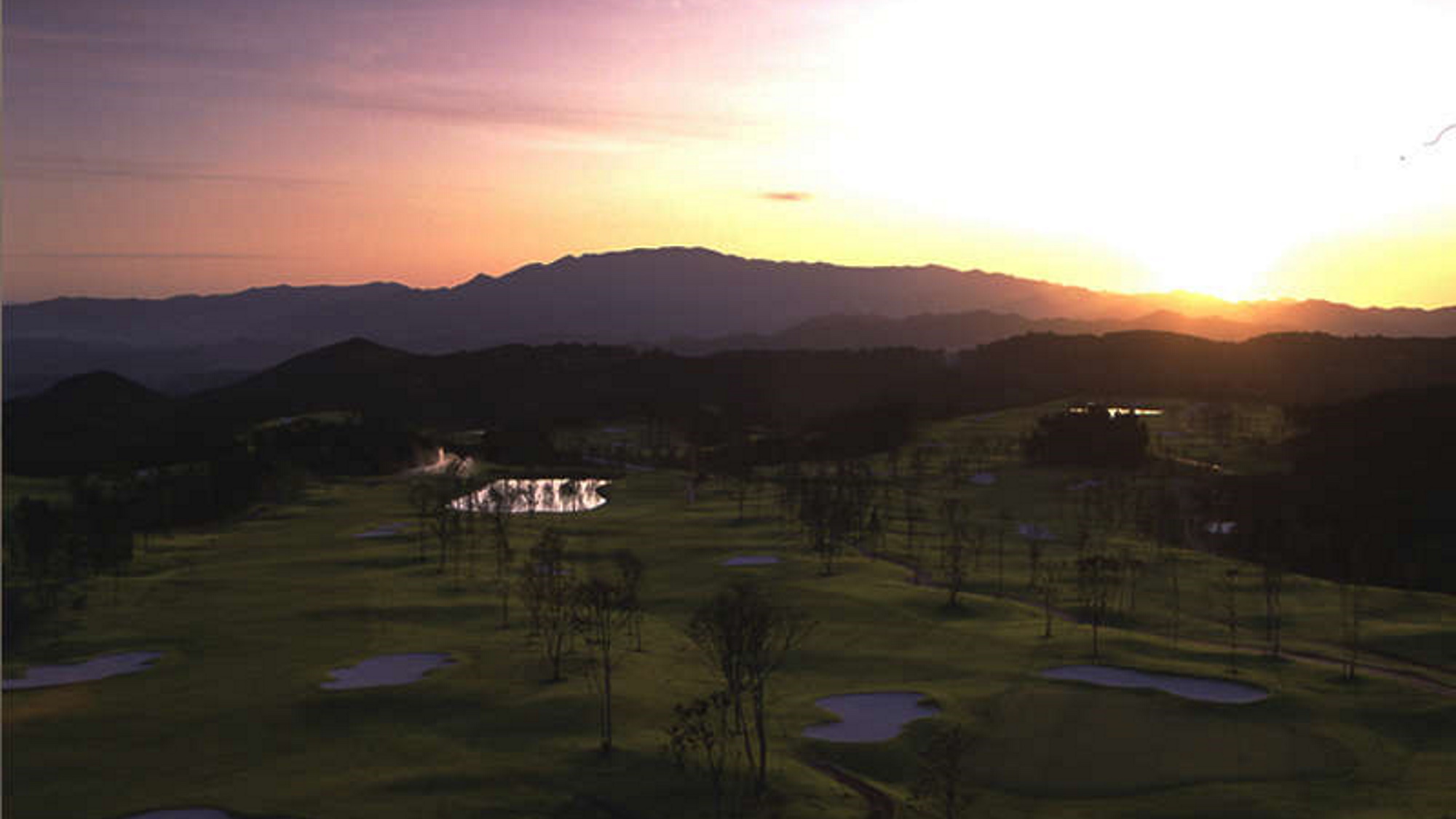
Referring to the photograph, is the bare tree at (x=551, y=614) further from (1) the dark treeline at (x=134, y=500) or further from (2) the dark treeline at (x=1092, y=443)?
(2) the dark treeline at (x=1092, y=443)

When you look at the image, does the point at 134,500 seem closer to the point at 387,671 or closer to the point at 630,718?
the point at 387,671

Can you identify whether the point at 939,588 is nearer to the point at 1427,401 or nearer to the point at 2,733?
the point at 2,733

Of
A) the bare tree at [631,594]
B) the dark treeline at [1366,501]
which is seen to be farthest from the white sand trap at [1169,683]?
the dark treeline at [1366,501]

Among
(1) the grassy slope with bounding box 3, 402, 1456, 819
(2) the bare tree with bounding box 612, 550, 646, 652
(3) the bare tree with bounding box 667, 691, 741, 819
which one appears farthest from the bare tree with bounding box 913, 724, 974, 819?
(2) the bare tree with bounding box 612, 550, 646, 652

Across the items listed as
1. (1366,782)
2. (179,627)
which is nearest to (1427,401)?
(1366,782)

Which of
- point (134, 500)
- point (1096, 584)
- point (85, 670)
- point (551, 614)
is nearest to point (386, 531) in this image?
point (134, 500)

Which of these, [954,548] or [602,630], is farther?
[954,548]

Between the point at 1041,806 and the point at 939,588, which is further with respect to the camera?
the point at 939,588
